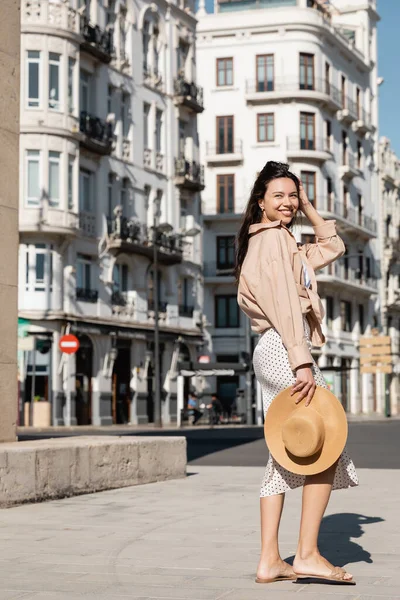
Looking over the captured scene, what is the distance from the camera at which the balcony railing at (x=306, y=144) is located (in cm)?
6425

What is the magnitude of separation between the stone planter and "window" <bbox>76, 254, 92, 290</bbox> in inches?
187

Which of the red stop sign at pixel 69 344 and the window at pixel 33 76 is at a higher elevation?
the window at pixel 33 76

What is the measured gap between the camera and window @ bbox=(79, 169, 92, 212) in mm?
43031

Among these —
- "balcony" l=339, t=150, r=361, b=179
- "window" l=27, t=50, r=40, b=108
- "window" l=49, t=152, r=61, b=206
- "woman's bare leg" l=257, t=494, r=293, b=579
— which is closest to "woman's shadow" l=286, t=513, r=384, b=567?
"woman's bare leg" l=257, t=494, r=293, b=579

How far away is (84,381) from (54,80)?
34.8 feet

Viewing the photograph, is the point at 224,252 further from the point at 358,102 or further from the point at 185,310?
the point at 358,102

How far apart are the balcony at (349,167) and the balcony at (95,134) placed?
25.9 meters

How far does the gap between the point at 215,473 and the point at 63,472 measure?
4.23 m

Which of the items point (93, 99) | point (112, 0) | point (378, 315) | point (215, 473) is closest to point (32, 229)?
point (93, 99)

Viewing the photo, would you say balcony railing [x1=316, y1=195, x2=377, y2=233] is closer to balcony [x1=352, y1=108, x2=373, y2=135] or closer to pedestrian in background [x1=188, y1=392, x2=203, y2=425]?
balcony [x1=352, y1=108, x2=373, y2=135]

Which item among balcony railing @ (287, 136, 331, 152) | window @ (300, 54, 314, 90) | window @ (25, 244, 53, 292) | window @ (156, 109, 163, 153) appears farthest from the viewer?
window @ (300, 54, 314, 90)

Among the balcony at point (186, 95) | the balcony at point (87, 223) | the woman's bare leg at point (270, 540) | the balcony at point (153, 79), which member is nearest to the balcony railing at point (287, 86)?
the balcony at point (186, 95)

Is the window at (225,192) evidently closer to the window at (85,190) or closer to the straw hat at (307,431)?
the window at (85,190)

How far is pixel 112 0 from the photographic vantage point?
152 ft
